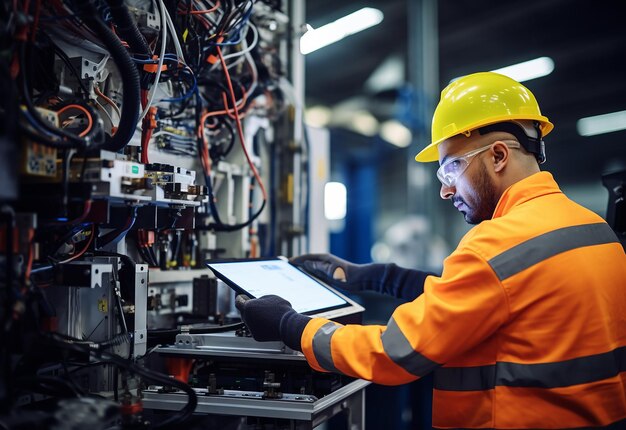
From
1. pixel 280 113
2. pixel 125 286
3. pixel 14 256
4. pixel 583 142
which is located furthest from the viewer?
pixel 583 142

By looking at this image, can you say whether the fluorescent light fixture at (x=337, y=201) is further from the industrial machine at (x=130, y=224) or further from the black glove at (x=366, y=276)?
the black glove at (x=366, y=276)

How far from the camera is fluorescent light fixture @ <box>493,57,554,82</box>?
19.1 ft

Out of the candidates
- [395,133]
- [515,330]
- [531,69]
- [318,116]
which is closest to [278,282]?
[515,330]

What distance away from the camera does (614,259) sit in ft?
4.36

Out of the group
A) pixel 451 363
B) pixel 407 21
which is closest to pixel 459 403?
pixel 451 363

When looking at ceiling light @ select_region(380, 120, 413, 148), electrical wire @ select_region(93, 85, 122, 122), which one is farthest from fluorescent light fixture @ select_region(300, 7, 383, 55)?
electrical wire @ select_region(93, 85, 122, 122)

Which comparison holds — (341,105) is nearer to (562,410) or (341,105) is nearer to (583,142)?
(583,142)

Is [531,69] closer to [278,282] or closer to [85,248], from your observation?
[278,282]

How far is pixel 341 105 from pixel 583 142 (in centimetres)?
350

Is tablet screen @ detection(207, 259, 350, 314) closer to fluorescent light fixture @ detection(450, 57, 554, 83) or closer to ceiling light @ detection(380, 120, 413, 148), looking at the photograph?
fluorescent light fixture @ detection(450, 57, 554, 83)

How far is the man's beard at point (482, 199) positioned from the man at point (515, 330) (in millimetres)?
73

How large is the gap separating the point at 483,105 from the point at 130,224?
1.04 metres

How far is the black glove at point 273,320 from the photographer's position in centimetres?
137

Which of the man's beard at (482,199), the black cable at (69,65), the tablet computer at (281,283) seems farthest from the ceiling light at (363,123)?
the black cable at (69,65)
